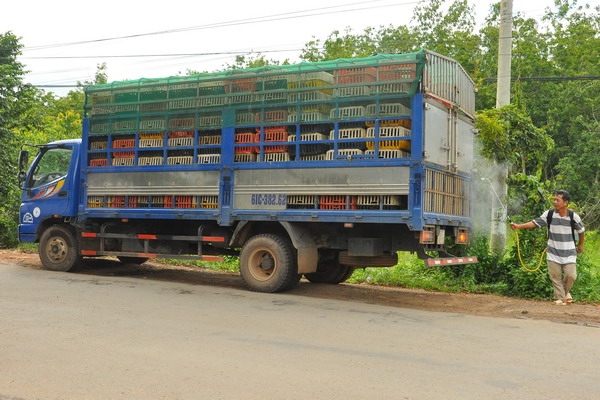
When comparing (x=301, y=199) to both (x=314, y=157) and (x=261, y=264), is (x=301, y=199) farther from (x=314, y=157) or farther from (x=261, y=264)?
(x=261, y=264)

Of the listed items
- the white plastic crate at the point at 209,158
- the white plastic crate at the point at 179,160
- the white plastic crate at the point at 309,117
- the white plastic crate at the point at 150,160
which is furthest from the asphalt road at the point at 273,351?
the white plastic crate at the point at 150,160

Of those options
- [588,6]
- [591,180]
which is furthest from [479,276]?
[588,6]

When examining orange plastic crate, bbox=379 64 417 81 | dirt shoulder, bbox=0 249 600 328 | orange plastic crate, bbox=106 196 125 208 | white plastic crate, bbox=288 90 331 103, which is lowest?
dirt shoulder, bbox=0 249 600 328

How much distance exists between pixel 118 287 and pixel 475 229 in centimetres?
585

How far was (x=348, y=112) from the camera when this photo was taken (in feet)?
31.4

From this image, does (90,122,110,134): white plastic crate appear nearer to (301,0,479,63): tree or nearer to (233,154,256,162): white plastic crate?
(233,154,256,162): white plastic crate

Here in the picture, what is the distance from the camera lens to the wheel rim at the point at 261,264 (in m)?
10.3

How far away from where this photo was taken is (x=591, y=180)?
29484 mm

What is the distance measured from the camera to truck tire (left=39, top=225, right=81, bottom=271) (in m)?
12.4

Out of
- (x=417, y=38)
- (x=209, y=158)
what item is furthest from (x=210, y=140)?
(x=417, y=38)

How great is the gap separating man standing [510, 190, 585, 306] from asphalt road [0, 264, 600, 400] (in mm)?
1645

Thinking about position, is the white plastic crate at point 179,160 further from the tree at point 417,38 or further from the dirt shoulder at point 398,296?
the tree at point 417,38

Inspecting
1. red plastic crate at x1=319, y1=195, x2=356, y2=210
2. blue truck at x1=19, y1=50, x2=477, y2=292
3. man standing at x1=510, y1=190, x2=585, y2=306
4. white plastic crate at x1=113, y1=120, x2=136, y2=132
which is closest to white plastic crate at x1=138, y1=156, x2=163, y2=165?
blue truck at x1=19, y1=50, x2=477, y2=292

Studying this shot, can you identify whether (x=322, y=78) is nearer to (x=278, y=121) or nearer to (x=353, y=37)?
(x=278, y=121)
